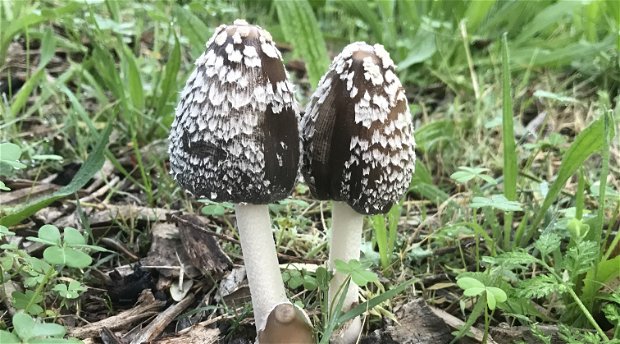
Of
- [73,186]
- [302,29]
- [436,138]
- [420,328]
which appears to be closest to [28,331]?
[73,186]

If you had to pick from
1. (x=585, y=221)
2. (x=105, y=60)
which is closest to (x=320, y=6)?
(x=105, y=60)

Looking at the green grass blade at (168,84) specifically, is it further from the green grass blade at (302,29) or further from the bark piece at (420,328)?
the bark piece at (420,328)

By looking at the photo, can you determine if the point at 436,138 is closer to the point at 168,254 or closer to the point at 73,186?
the point at 168,254

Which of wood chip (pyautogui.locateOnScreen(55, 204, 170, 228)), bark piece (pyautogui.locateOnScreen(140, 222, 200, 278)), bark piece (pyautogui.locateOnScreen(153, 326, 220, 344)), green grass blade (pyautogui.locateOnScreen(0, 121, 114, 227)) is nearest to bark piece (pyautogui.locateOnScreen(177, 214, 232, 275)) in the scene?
bark piece (pyautogui.locateOnScreen(140, 222, 200, 278))

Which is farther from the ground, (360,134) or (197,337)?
(360,134)

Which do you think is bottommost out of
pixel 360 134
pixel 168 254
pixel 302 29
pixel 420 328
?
pixel 420 328

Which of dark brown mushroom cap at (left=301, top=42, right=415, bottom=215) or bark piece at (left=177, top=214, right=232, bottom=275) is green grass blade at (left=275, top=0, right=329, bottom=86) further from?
dark brown mushroom cap at (left=301, top=42, right=415, bottom=215)

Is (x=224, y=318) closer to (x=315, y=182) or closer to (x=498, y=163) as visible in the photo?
(x=315, y=182)
